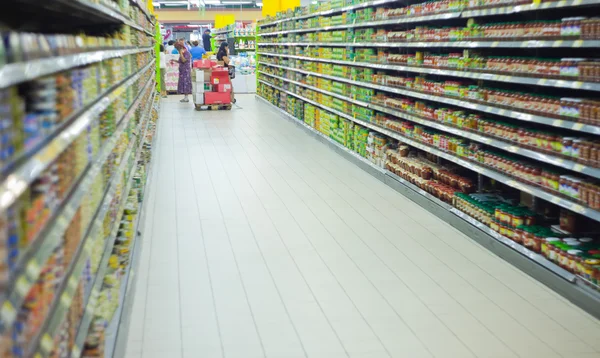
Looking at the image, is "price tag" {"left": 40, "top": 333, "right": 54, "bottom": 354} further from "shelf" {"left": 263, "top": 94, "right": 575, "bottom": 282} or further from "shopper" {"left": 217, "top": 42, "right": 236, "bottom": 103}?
"shopper" {"left": 217, "top": 42, "right": 236, "bottom": 103}

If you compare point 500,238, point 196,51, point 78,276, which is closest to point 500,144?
point 500,238

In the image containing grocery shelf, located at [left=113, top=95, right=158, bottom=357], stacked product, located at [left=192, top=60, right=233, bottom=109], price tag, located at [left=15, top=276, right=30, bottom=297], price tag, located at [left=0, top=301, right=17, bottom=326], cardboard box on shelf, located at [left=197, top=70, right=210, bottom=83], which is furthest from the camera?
stacked product, located at [left=192, top=60, right=233, bottom=109]

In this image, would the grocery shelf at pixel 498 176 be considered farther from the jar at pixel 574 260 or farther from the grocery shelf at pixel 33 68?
the grocery shelf at pixel 33 68

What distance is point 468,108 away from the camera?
6.54 metres

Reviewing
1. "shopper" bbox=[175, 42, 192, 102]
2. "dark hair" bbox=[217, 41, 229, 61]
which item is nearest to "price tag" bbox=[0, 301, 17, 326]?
"dark hair" bbox=[217, 41, 229, 61]

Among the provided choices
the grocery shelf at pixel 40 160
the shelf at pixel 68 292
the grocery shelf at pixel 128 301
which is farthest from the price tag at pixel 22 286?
the grocery shelf at pixel 128 301

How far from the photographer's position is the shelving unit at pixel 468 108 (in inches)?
181

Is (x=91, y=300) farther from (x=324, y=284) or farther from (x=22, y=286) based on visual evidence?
(x=324, y=284)

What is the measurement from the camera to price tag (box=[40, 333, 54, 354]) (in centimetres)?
183

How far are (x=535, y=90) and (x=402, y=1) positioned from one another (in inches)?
111

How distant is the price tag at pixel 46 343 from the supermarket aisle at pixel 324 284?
178cm

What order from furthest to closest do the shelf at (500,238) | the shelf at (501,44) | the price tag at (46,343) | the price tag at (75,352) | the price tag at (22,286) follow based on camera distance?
the shelf at (500,238)
the shelf at (501,44)
the price tag at (75,352)
the price tag at (46,343)
the price tag at (22,286)

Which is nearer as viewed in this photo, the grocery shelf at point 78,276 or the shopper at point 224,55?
the grocery shelf at point 78,276

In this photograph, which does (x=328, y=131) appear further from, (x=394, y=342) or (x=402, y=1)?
(x=394, y=342)
